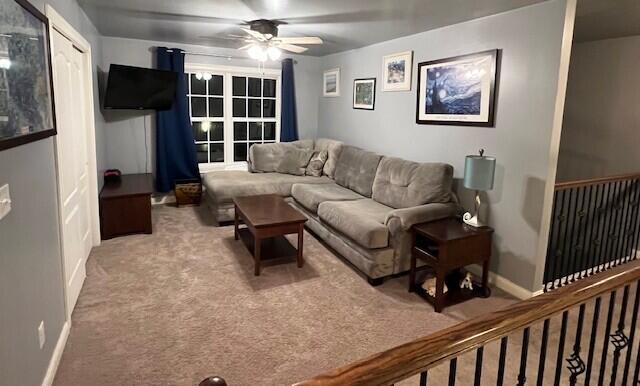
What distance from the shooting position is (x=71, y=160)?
3031mm

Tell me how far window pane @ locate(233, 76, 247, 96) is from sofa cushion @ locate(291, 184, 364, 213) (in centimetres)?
202

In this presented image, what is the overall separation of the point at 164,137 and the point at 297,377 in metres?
4.25

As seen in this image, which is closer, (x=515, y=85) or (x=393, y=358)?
(x=393, y=358)

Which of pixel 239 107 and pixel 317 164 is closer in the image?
pixel 317 164

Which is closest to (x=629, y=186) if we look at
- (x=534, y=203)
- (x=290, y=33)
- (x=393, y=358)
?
(x=534, y=203)

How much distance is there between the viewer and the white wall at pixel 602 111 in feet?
14.1

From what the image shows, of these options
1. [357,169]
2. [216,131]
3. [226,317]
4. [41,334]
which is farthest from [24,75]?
[216,131]

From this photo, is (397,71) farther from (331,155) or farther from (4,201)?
(4,201)

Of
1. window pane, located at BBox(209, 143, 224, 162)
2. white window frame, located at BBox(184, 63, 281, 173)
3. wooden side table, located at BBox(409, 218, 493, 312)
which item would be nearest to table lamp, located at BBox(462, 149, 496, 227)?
wooden side table, located at BBox(409, 218, 493, 312)

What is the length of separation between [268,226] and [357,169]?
1.78 metres

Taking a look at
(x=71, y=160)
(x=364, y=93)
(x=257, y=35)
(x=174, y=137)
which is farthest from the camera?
(x=174, y=137)

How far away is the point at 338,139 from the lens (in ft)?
19.8

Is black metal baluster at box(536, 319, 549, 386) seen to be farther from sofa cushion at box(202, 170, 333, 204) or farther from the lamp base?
sofa cushion at box(202, 170, 333, 204)

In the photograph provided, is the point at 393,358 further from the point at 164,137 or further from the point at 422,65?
the point at 164,137
